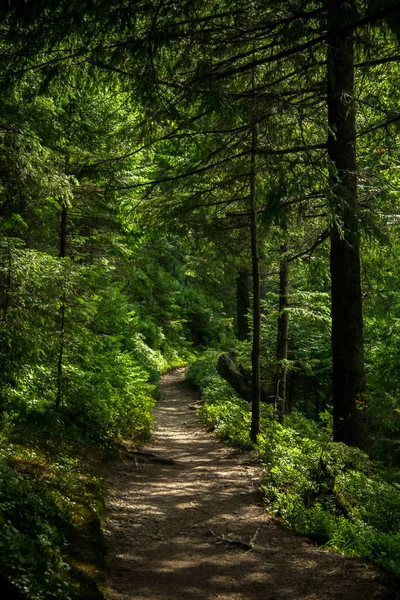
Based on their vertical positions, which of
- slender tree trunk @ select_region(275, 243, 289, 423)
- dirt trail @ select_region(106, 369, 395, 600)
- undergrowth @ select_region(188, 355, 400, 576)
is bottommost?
dirt trail @ select_region(106, 369, 395, 600)

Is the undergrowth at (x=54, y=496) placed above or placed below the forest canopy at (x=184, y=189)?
below

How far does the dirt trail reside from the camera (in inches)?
182

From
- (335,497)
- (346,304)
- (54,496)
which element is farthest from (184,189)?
(54,496)

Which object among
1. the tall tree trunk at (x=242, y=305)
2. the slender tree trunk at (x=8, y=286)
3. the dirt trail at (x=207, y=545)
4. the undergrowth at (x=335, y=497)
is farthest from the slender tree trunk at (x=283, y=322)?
the slender tree trunk at (x=8, y=286)

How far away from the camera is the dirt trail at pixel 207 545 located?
4.62m

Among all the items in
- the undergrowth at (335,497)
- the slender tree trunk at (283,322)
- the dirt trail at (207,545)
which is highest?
the slender tree trunk at (283,322)

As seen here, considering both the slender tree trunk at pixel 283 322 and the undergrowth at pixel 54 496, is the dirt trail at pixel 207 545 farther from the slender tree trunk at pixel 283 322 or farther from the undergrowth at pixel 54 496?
the slender tree trunk at pixel 283 322

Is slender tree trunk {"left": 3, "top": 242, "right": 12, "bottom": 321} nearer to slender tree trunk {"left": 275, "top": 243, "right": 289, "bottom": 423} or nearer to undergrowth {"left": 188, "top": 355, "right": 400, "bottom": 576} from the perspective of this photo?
undergrowth {"left": 188, "top": 355, "right": 400, "bottom": 576}

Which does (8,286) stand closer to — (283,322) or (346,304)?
(346,304)

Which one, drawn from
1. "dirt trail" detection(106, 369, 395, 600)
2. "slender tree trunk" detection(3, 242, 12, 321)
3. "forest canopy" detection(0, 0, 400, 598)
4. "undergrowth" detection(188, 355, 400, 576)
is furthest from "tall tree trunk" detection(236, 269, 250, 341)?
"slender tree trunk" detection(3, 242, 12, 321)

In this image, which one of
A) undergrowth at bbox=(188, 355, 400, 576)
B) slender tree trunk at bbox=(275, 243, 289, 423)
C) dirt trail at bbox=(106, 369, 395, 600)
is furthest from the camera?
slender tree trunk at bbox=(275, 243, 289, 423)

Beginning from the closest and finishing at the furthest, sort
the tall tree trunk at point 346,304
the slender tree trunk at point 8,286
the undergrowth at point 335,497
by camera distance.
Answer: the undergrowth at point 335,497, the slender tree trunk at point 8,286, the tall tree trunk at point 346,304

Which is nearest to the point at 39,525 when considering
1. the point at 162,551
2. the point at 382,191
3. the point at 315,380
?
the point at 162,551

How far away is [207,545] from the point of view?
588cm
